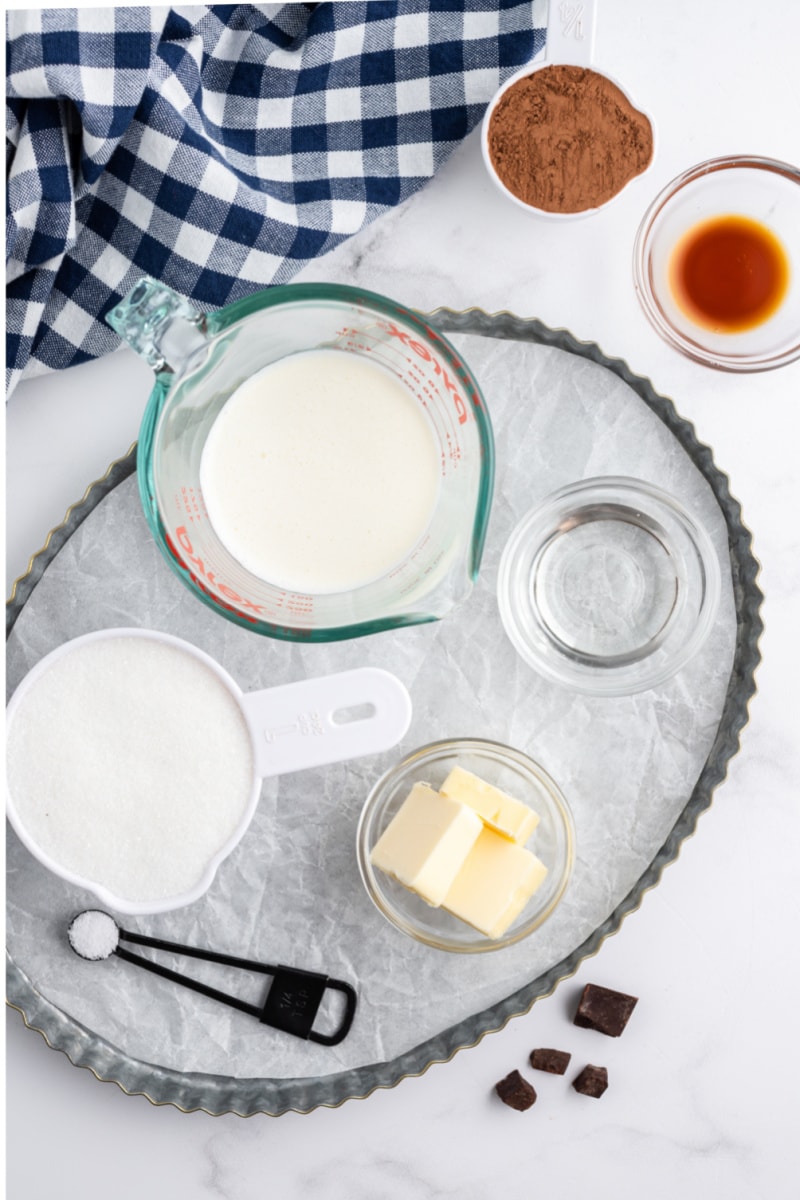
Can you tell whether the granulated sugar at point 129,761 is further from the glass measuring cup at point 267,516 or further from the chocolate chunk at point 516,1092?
the chocolate chunk at point 516,1092

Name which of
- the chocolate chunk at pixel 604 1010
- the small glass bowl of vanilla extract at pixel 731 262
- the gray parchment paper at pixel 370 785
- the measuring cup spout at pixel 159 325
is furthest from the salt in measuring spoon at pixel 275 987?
the small glass bowl of vanilla extract at pixel 731 262

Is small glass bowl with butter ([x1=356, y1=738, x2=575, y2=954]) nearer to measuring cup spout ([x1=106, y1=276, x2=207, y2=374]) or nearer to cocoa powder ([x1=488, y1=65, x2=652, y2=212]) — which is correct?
measuring cup spout ([x1=106, y1=276, x2=207, y2=374])

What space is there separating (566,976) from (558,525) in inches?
18.6

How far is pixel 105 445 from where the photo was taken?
1129mm

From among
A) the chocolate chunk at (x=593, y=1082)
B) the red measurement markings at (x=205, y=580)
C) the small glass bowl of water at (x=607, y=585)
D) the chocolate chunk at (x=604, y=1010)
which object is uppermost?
the small glass bowl of water at (x=607, y=585)

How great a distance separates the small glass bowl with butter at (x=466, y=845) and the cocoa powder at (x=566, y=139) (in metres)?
0.60

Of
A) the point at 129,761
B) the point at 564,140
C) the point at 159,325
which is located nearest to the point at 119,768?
the point at 129,761

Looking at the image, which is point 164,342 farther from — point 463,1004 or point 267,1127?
point 267,1127

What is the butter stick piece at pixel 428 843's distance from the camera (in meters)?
0.98

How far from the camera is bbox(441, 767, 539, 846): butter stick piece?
1012 millimetres

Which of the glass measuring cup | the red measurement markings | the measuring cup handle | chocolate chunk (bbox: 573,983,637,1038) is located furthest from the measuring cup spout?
chocolate chunk (bbox: 573,983,637,1038)

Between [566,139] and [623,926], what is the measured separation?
870 millimetres

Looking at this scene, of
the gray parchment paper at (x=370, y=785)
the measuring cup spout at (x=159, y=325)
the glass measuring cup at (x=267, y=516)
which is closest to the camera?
the measuring cup spout at (x=159, y=325)

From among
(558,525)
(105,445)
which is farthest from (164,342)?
(558,525)
